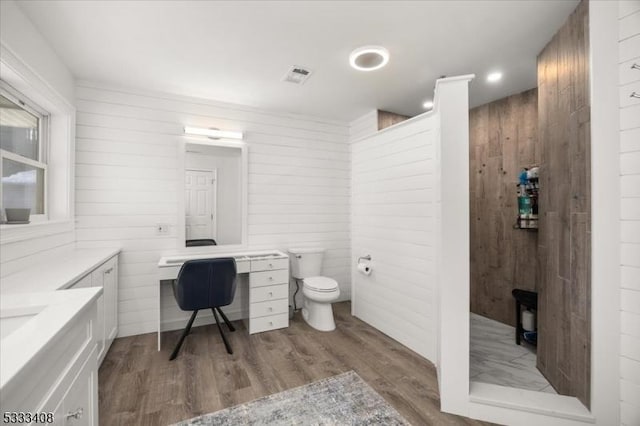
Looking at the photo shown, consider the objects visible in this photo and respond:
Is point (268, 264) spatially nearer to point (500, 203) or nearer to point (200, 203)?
point (200, 203)

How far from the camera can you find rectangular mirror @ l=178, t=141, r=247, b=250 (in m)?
3.10

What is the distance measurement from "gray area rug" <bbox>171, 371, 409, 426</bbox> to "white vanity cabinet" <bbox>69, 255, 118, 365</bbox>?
3.42 feet

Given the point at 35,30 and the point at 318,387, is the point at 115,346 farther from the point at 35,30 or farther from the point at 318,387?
the point at 35,30

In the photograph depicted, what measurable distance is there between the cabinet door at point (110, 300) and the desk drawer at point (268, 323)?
1220 millimetres

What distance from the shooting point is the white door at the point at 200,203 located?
310cm

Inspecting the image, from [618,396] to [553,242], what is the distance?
95cm

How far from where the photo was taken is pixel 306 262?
11.3 ft

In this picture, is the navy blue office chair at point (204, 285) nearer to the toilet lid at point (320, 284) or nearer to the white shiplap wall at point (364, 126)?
the toilet lid at point (320, 284)

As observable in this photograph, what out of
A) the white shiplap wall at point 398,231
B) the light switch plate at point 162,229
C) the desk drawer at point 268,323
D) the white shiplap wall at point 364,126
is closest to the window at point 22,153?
the light switch plate at point 162,229

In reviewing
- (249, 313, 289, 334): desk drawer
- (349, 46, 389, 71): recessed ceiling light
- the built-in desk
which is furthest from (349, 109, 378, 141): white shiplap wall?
(249, 313, 289, 334): desk drawer

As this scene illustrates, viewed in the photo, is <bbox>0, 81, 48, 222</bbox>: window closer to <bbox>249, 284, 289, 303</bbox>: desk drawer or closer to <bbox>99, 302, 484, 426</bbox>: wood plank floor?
<bbox>99, 302, 484, 426</bbox>: wood plank floor

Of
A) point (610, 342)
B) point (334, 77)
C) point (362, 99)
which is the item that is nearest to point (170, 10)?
point (334, 77)

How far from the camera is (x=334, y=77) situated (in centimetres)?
272

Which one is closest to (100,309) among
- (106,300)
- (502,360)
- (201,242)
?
(106,300)
